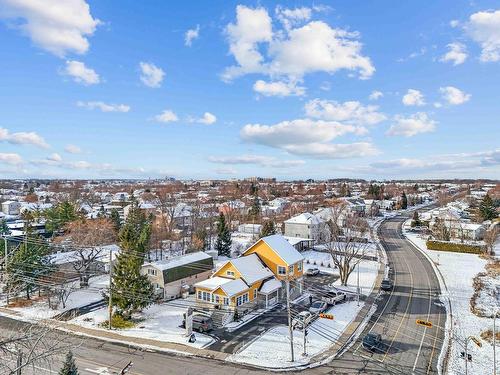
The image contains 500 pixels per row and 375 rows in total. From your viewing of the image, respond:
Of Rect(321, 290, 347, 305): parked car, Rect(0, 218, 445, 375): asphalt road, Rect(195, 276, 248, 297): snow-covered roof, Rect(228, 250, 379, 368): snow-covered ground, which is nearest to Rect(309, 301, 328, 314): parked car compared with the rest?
Rect(228, 250, 379, 368): snow-covered ground

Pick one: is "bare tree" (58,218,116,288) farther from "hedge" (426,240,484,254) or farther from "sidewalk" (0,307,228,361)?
"hedge" (426,240,484,254)

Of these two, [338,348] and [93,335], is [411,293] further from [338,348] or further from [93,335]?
[93,335]

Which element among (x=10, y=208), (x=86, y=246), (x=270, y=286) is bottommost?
(x=270, y=286)

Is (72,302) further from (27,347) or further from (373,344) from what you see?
(373,344)

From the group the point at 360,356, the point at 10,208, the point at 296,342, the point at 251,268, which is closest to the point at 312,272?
the point at 251,268

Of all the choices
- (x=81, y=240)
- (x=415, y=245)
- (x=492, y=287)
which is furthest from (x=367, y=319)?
(x=415, y=245)
